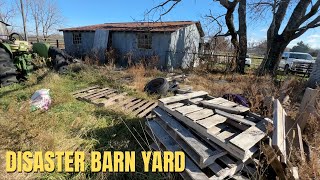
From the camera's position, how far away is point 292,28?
33.7 feet

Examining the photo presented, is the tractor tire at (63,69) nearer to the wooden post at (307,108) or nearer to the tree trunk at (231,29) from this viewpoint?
the wooden post at (307,108)

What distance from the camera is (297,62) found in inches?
551

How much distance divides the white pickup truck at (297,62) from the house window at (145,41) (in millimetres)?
9022

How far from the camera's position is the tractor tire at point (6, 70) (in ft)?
18.3

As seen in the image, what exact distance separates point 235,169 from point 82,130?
8.33ft

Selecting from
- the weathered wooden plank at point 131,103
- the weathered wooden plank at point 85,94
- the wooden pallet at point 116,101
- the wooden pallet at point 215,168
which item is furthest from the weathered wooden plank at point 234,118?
the weathered wooden plank at point 85,94

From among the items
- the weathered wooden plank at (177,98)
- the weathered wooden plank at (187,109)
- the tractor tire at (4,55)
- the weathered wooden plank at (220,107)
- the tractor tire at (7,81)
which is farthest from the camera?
the tractor tire at (7,81)

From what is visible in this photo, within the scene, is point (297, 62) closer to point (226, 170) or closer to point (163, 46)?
point (163, 46)

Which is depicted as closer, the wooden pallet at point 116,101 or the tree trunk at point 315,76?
the wooden pallet at point 116,101

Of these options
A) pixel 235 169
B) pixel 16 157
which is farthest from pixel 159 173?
pixel 16 157

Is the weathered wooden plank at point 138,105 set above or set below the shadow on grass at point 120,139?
above

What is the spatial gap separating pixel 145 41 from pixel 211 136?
10894 mm

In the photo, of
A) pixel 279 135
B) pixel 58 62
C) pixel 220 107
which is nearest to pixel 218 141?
pixel 279 135

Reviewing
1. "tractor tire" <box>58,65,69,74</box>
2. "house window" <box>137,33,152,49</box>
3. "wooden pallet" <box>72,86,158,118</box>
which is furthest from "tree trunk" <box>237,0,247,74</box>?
"tractor tire" <box>58,65,69,74</box>
